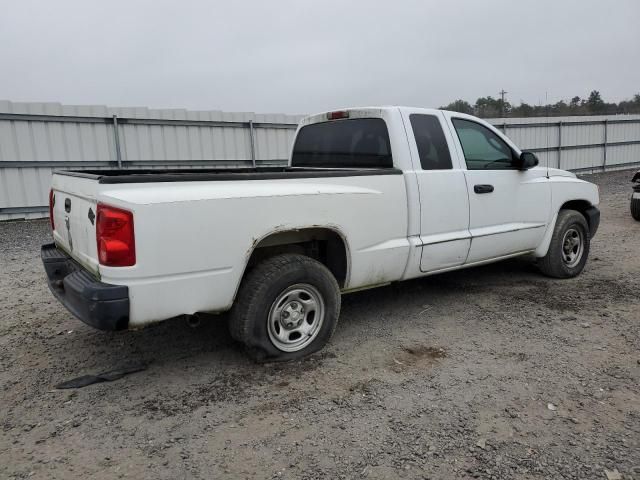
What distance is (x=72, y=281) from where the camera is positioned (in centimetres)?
321

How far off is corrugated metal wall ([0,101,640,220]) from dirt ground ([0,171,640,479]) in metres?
6.79

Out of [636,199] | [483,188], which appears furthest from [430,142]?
[636,199]

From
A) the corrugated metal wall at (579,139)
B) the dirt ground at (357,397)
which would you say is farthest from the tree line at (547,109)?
the dirt ground at (357,397)

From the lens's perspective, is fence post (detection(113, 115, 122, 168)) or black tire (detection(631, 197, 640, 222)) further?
fence post (detection(113, 115, 122, 168))

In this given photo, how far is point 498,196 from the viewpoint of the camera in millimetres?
4906

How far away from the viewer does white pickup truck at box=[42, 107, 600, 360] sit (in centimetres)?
298

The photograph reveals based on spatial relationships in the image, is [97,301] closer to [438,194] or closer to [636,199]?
[438,194]

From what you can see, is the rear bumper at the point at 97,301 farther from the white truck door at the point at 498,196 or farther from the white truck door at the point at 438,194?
the white truck door at the point at 498,196

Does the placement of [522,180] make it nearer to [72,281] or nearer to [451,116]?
[451,116]

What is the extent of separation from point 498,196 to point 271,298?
264cm

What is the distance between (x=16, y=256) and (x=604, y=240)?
9076mm

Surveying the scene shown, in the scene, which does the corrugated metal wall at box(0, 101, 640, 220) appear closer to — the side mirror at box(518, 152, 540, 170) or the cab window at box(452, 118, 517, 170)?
the cab window at box(452, 118, 517, 170)

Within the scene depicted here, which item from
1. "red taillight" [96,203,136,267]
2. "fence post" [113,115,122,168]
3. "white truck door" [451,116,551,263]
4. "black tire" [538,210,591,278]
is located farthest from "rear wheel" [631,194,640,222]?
"fence post" [113,115,122,168]

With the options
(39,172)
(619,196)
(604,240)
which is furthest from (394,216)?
(619,196)
